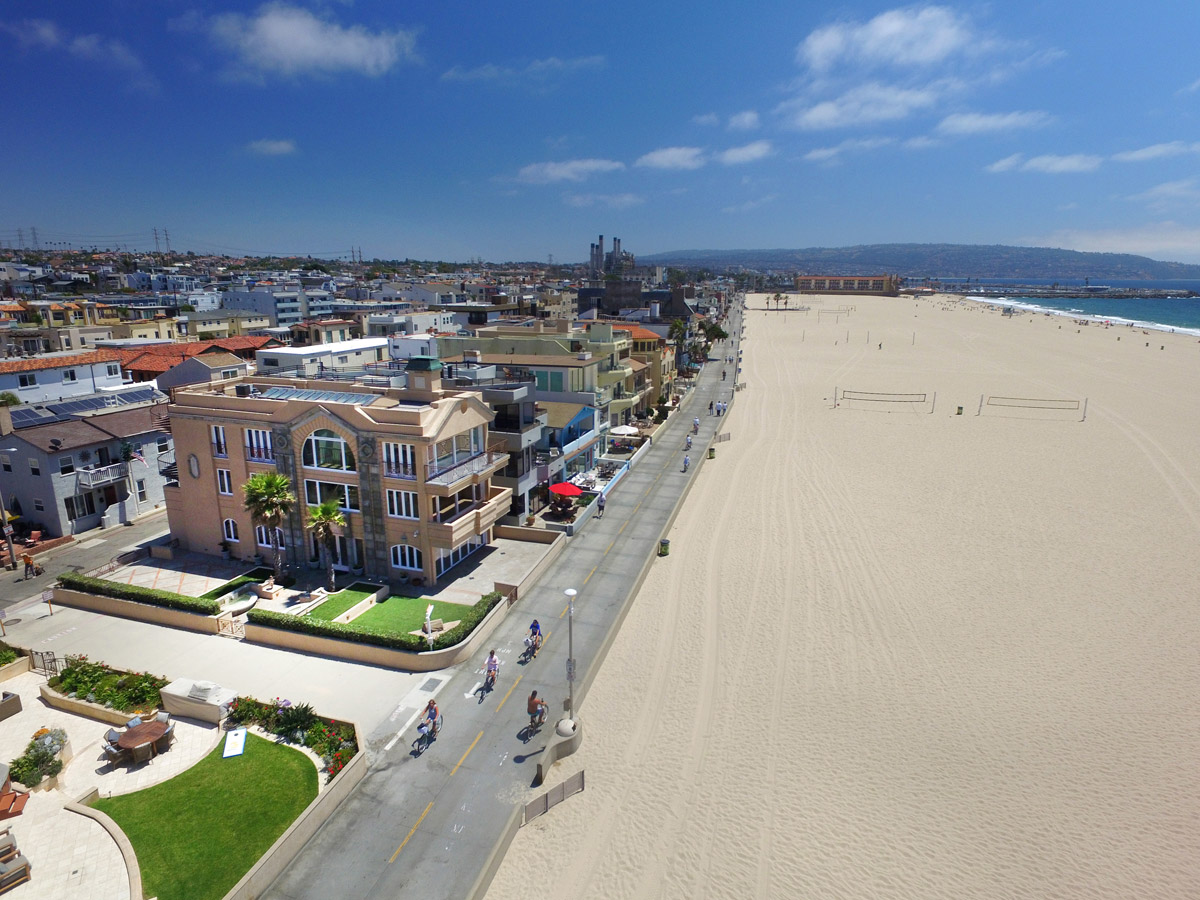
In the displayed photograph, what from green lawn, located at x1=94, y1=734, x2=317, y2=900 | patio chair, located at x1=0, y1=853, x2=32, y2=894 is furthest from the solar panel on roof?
patio chair, located at x1=0, y1=853, x2=32, y2=894

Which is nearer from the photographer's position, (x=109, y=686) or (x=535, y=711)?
(x=535, y=711)

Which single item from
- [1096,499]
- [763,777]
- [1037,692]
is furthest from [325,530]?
[1096,499]

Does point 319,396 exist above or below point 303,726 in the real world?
above

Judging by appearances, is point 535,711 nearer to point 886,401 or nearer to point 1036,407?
point 886,401

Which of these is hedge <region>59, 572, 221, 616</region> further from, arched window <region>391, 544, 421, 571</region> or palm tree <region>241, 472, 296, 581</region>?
arched window <region>391, 544, 421, 571</region>

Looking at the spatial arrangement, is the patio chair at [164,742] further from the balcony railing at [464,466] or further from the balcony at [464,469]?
the balcony railing at [464,466]

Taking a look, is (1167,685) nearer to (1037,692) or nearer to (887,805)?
(1037,692)

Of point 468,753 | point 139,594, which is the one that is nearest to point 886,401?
point 468,753
